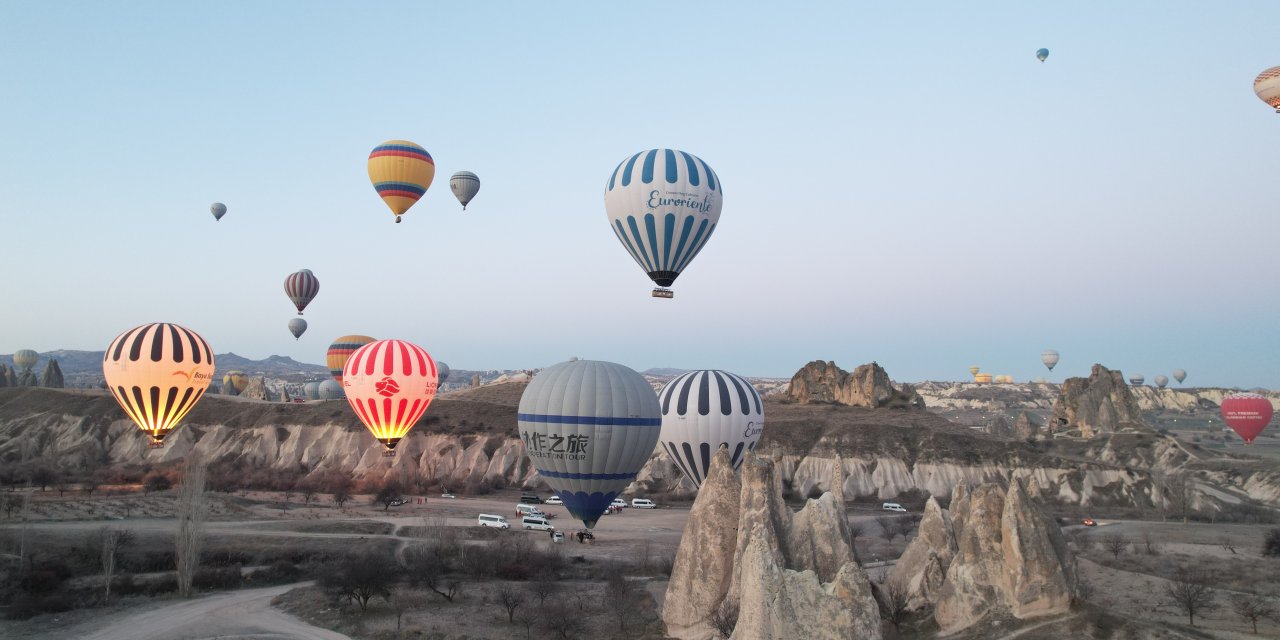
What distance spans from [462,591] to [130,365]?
65.0 ft

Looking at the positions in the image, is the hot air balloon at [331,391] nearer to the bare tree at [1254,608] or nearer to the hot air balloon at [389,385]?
the hot air balloon at [389,385]

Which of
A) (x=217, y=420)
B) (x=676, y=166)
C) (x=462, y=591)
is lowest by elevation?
(x=462, y=591)

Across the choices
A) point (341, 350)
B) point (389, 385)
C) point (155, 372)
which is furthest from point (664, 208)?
point (341, 350)

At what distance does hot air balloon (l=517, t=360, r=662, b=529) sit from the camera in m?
27.2

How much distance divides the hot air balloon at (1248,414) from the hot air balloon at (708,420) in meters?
64.5

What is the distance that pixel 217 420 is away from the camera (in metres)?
81.9

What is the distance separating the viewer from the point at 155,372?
37594mm

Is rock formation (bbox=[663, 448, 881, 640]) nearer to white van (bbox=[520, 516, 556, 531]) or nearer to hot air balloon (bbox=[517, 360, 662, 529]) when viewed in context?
hot air balloon (bbox=[517, 360, 662, 529])

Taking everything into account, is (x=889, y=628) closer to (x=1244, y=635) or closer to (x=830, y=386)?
(x=1244, y=635)

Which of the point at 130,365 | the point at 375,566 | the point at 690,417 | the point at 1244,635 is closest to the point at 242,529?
the point at 130,365

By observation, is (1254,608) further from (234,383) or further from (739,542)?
(234,383)

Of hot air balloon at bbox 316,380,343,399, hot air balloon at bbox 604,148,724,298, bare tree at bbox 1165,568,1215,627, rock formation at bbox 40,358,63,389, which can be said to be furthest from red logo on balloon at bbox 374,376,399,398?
rock formation at bbox 40,358,63,389

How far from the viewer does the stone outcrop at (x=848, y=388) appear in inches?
3711

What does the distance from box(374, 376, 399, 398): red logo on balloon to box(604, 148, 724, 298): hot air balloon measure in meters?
15.1
